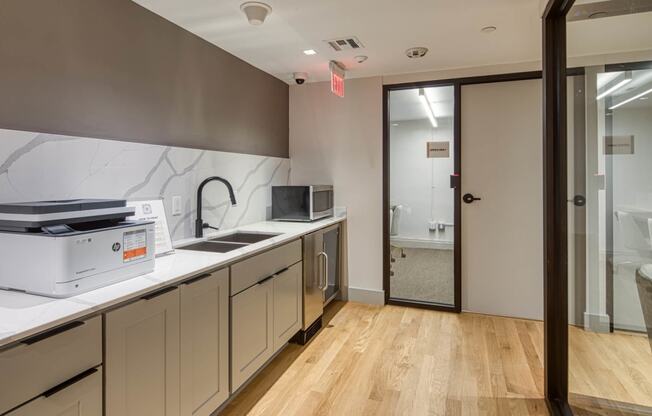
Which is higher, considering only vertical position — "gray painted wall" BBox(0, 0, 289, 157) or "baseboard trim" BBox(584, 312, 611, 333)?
"gray painted wall" BBox(0, 0, 289, 157)

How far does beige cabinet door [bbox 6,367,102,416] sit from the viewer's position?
101 cm

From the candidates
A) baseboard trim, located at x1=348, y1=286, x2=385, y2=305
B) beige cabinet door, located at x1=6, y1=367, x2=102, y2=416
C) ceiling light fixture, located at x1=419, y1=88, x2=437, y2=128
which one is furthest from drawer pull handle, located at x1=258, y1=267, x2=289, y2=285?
ceiling light fixture, located at x1=419, y1=88, x2=437, y2=128

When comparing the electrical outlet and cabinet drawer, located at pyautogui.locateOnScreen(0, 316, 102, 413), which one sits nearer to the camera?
cabinet drawer, located at pyautogui.locateOnScreen(0, 316, 102, 413)

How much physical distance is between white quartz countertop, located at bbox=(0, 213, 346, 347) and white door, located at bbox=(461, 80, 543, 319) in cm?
226

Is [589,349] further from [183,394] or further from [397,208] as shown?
[397,208]

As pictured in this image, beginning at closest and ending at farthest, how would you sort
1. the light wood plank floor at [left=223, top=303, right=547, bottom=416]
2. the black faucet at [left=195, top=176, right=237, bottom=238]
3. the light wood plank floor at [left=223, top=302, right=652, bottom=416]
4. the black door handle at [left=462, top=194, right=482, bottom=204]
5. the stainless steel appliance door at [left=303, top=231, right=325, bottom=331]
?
the light wood plank floor at [left=223, top=302, right=652, bottom=416] → the light wood plank floor at [left=223, top=303, right=547, bottom=416] → the black faucet at [left=195, top=176, right=237, bottom=238] → the stainless steel appliance door at [left=303, top=231, right=325, bottom=331] → the black door handle at [left=462, top=194, right=482, bottom=204]

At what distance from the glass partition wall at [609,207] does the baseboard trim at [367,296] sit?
72.1 inches

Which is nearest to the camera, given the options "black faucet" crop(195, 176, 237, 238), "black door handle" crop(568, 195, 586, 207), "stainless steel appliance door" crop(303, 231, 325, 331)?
"black door handle" crop(568, 195, 586, 207)

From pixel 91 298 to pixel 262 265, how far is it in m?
1.05

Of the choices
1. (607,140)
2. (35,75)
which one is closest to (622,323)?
(607,140)

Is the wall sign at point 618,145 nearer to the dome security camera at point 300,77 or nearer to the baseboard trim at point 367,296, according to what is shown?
the baseboard trim at point 367,296

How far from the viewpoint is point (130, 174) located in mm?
2031

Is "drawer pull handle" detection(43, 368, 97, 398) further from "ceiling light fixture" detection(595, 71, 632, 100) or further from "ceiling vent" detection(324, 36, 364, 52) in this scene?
"ceiling vent" detection(324, 36, 364, 52)

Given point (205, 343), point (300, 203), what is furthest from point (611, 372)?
→ point (300, 203)
